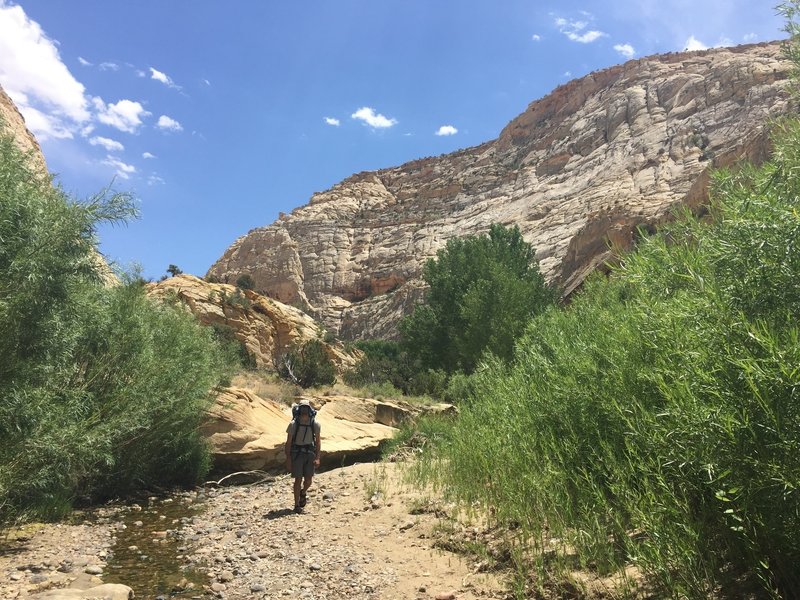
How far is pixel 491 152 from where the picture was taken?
82812mm

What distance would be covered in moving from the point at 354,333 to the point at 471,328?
40.0 metres

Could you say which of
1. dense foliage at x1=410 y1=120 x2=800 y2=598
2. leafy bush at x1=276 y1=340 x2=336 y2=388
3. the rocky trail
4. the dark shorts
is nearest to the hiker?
the dark shorts

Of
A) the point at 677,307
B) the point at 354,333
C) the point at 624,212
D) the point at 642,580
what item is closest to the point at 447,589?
the point at 642,580

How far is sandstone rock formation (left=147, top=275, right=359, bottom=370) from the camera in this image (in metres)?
27.9

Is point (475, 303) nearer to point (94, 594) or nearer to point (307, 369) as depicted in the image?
point (307, 369)

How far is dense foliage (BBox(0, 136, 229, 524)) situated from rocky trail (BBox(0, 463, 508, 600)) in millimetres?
794

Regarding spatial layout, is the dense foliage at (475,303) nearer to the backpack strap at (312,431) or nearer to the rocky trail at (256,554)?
the backpack strap at (312,431)

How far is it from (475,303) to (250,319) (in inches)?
567

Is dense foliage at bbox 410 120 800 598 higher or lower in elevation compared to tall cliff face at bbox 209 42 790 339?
lower

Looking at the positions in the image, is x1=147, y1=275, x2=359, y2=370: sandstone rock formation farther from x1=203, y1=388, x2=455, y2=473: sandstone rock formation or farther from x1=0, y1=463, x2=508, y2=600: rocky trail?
x1=0, y1=463, x2=508, y2=600: rocky trail

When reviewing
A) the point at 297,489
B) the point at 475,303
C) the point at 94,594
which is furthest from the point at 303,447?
the point at 475,303

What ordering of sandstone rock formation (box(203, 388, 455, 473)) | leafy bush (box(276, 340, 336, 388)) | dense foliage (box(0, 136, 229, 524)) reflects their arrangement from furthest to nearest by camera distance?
leafy bush (box(276, 340, 336, 388)) → sandstone rock formation (box(203, 388, 455, 473)) → dense foliage (box(0, 136, 229, 524))

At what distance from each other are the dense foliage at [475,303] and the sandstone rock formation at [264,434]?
697 centimetres

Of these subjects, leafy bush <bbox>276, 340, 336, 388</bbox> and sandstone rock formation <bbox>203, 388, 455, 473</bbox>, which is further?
leafy bush <bbox>276, 340, 336, 388</bbox>
